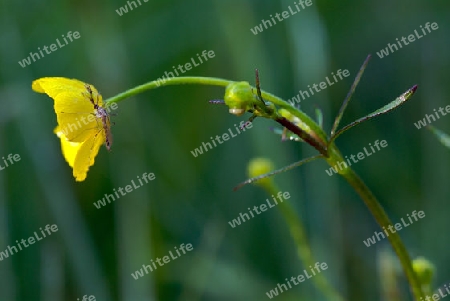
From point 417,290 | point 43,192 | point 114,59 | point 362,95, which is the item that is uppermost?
point 114,59

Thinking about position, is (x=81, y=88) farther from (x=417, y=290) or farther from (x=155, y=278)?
(x=155, y=278)

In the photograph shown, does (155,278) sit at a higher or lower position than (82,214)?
lower

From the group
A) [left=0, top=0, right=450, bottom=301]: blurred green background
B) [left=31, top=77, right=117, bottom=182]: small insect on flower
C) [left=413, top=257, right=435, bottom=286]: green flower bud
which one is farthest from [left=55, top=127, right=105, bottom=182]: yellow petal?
[left=0, top=0, right=450, bottom=301]: blurred green background

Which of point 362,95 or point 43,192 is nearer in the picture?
point 43,192

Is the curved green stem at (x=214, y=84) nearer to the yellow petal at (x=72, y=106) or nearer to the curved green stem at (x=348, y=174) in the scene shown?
the curved green stem at (x=348, y=174)

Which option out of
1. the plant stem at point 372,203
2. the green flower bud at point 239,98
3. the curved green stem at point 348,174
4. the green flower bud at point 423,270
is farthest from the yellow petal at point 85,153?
→ the green flower bud at point 423,270

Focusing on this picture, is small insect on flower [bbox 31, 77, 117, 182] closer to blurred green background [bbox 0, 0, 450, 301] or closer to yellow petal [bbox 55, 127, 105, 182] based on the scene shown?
yellow petal [bbox 55, 127, 105, 182]

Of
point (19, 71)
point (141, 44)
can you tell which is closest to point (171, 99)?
point (141, 44)

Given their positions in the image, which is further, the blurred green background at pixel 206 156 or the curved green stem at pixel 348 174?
the blurred green background at pixel 206 156
